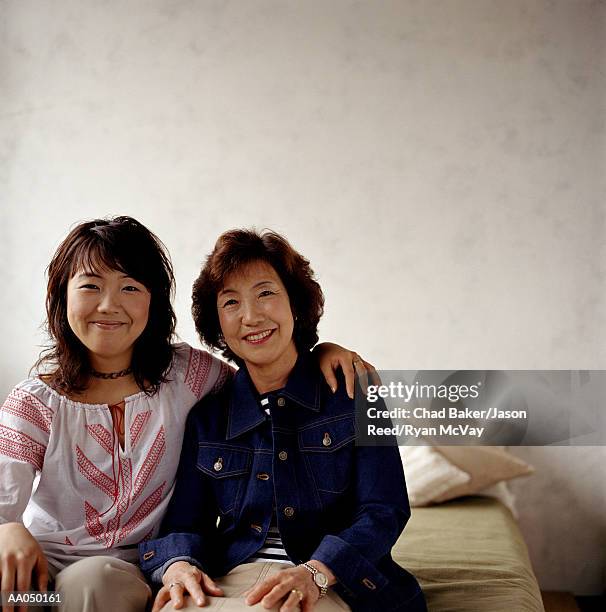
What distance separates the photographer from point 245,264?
1804 millimetres

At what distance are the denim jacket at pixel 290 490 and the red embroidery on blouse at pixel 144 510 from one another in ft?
0.13

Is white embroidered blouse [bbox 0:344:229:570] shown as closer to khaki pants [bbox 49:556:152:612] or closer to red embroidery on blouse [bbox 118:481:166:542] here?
red embroidery on blouse [bbox 118:481:166:542]

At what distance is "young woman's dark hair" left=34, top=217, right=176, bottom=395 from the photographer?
1.74 meters

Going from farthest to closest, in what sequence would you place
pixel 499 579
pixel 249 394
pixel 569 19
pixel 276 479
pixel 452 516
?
pixel 569 19 < pixel 452 516 < pixel 499 579 < pixel 249 394 < pixel 276 479

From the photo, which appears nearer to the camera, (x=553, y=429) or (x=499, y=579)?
(x=499, y=579)

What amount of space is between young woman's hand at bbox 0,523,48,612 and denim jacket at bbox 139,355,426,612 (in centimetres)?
23

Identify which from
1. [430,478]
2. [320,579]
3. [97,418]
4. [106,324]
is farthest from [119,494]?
[430,478]

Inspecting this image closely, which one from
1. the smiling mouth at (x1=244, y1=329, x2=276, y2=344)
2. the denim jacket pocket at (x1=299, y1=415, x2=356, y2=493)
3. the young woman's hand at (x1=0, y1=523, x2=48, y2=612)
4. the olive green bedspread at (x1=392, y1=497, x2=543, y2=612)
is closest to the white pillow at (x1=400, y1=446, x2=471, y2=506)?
the olive green bedspread at (x1=392, y1=497, x2=543, y2=612)

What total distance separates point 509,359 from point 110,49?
2070mm

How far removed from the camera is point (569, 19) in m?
3.07

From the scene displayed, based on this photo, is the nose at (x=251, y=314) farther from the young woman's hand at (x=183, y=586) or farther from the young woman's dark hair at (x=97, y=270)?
the young woman's hand at (x=183, y=586)

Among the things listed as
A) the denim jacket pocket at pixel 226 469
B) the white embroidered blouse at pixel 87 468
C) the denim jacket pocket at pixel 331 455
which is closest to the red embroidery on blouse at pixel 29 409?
the white embroidered blouse at pixel 87 468

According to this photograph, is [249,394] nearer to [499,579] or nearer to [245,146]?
[499,579]

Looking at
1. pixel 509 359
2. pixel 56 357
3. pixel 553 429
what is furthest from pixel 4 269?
pixel 553 429
